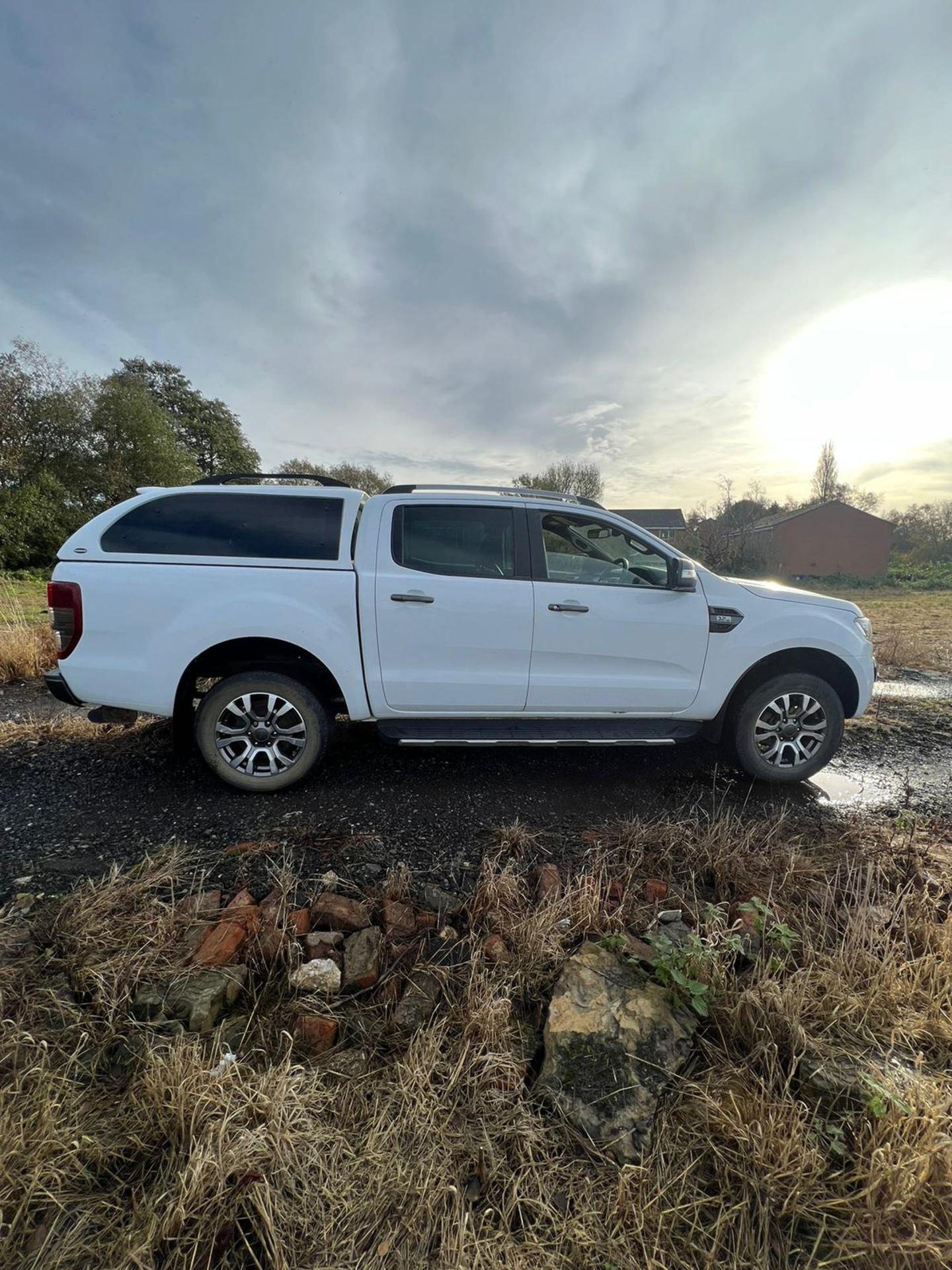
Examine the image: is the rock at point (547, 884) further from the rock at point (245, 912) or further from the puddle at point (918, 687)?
the puddle at point (918, 687)

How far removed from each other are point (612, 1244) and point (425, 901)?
4.06 feet

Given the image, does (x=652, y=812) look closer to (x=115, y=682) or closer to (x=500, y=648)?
(x=500, y=648)

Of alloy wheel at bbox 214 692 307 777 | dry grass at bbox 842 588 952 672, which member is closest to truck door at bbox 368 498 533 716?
alloy wheel at bbox 214 692 307 777

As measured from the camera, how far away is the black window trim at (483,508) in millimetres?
3225

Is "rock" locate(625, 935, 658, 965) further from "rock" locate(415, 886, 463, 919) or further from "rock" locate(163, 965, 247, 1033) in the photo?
"rock" locate(163, 965, 247, 1033)

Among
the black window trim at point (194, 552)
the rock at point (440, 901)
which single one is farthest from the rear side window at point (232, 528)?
the rock at point (440, 901)

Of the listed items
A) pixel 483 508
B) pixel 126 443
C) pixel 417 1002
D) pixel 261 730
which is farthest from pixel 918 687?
pixel 126 443

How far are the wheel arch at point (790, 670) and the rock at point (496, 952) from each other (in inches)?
89.5

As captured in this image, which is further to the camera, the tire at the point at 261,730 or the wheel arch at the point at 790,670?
the wheel arch at the point at 790,670

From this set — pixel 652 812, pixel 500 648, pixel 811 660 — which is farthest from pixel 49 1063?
pixel 811 660

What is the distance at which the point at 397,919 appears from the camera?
7.02 ft

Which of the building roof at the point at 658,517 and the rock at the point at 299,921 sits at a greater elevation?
the building roof at the point at 658,517

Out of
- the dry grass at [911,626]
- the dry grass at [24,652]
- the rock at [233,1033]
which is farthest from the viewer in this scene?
the dry grass at [911,626]

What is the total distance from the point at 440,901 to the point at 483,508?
2.37 metres
